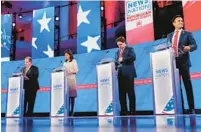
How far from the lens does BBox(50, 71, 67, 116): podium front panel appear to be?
4.92 metres

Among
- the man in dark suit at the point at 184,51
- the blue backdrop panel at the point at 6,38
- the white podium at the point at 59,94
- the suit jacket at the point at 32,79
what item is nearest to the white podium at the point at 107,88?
the white podium at the point at 59,94

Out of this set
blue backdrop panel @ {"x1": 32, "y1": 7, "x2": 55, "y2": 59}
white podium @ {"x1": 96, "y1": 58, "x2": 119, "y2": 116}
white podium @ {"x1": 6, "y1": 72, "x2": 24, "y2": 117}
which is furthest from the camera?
blue backdrop panel @ {"x1": 32, "y1": 7, "x2": 55, "y2": 59}

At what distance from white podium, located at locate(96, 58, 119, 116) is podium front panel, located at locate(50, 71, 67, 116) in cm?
70

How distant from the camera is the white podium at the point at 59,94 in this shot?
490 cm

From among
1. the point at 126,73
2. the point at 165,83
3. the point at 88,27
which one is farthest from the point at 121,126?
the point at 88,27

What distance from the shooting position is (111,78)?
437 cm

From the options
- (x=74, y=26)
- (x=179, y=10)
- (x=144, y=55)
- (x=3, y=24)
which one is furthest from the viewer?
(x=3, y=24)

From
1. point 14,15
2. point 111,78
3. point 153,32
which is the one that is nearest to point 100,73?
point 111,78

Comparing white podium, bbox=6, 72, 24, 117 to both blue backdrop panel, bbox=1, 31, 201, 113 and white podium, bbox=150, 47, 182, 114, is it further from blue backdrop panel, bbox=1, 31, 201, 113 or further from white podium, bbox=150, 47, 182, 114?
white podium, bbox=150, 47, 182, 114

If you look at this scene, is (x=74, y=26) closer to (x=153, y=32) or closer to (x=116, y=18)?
(x=116, y=18)

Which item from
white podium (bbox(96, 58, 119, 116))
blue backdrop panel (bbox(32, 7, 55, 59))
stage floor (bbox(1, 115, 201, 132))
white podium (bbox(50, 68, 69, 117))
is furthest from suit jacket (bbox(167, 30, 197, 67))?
blue backdrop panel (bbox(32, 7, 55, 59))

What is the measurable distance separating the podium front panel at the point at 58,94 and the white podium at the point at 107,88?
70cm

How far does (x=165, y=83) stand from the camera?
3699 millimetres

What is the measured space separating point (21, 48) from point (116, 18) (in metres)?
2.87
